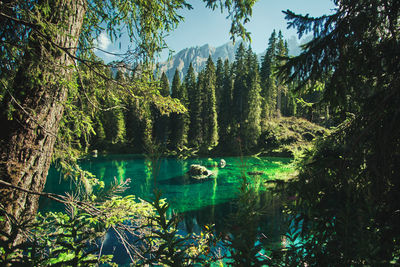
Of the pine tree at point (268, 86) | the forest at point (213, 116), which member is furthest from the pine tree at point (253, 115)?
the pine tree at point (268, 86)

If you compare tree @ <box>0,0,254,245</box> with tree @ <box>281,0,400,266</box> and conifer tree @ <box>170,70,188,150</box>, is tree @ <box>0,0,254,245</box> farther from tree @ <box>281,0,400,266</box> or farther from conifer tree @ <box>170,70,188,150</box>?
conifer tree @ <box>170,70,188,150</box>

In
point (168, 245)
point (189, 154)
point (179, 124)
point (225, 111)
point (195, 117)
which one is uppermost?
point (225, 111)

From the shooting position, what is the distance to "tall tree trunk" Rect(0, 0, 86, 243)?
6.56 feet

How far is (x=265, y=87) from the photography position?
1443 inches

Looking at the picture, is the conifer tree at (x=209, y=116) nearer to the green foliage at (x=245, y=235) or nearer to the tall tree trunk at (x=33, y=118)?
the tall tree trunk at (x=33, y=118)

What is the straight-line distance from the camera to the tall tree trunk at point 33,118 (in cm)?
200

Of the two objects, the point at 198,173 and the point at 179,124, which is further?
the point at 179,124

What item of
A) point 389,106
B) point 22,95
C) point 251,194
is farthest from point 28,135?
point 389,106

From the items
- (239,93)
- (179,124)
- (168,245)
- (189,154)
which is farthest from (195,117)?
(168,245)

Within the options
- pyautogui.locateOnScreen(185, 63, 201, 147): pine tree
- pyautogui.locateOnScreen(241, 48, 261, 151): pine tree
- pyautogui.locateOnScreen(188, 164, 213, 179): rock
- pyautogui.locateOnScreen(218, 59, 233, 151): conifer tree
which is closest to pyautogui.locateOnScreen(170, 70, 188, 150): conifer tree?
pyautogui.locateOnScreen(185, 63, 201, 147): pine tree

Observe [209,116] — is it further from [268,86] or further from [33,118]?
[33,118]

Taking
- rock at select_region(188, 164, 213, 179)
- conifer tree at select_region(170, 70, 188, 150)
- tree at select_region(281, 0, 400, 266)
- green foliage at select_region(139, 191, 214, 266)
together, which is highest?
conifer tree at select_region(170, 70, 188, 150)

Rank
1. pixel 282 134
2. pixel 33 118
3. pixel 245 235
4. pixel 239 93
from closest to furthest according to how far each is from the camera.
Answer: pixel 245 235 → pixel 33 118 → pixel 282 134 → pixel 239 93

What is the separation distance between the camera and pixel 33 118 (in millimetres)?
2084
